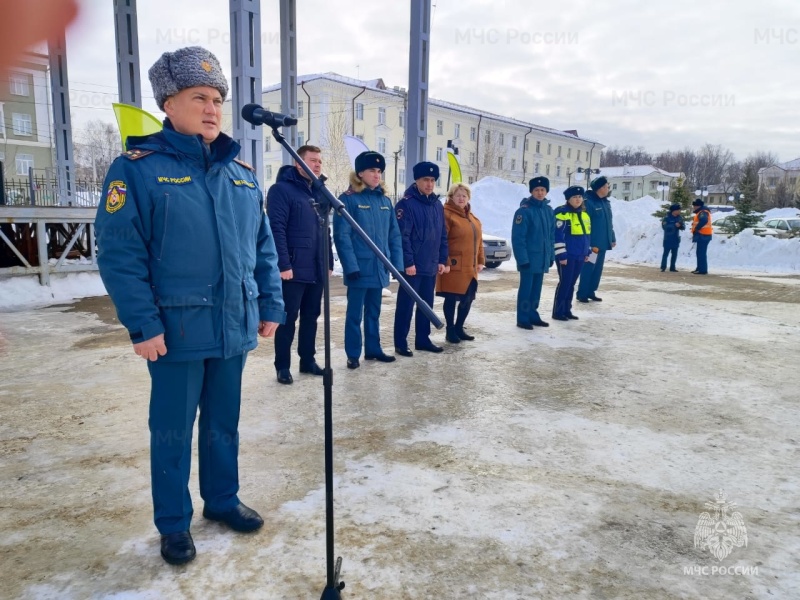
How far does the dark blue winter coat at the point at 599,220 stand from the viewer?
8.65 m

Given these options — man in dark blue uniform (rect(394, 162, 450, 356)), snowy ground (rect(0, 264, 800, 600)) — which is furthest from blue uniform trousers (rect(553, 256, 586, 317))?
man in dark blue uniform (rect(394, 162, 450, 356))

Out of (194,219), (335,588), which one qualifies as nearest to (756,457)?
(335,588)

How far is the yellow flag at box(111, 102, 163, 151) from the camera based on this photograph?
6.45 m

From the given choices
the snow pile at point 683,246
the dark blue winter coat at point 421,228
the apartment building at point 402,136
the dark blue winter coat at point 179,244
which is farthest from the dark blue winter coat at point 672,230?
the apartment building at point 402,136

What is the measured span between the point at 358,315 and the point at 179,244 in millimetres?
2948

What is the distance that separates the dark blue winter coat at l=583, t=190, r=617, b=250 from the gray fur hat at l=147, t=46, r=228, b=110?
7.35 m

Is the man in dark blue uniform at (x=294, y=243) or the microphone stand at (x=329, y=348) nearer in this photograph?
the microphone stand at (x=329, y=348)

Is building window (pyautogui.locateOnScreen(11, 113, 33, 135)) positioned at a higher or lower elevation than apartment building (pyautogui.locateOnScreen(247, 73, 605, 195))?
lower

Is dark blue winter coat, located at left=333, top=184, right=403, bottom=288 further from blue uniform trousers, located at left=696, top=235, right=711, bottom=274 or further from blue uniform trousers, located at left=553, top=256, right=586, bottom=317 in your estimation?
blue uniform trousers, located at left=696, top=235, right=711, bottom=274

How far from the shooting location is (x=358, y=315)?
508 cm

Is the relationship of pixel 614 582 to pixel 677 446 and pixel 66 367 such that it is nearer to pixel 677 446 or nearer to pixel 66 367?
pixel 677 446

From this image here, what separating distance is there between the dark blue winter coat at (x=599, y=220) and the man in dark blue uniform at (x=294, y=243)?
5.47m

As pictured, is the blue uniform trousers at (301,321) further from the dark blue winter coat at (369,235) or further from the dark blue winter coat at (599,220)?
the dark blue winter coat at (599,220)

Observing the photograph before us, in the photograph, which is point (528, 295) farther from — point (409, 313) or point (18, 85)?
point (18, 85)
